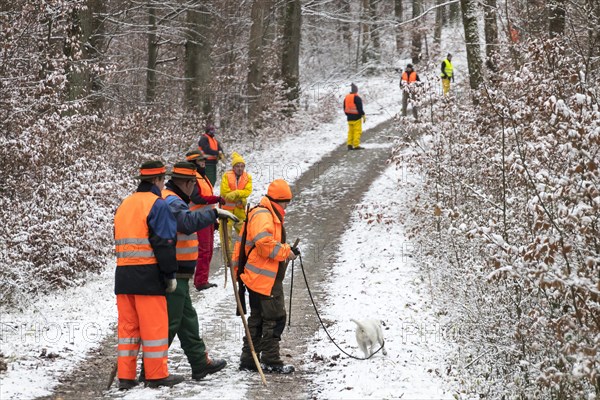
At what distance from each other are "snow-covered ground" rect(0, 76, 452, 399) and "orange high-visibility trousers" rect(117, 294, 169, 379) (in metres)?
0.24

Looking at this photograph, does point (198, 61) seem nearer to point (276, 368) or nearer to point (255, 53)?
point (255, 53)

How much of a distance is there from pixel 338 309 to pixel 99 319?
3364 mm

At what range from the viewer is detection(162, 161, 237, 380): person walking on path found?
7348 mm

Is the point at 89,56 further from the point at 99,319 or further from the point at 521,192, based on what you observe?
the point at 521,192

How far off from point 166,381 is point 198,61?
15856 mm

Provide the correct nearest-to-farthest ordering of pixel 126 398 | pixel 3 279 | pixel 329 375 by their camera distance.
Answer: pixel 126 398
pixel 329 375
pixel 3 279

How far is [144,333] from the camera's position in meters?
6.99

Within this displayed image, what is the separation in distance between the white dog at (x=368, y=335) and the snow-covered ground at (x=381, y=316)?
0.53ft

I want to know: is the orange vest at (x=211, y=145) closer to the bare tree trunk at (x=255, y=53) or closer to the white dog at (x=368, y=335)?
the bare tree trunk at (x=255, y=53)

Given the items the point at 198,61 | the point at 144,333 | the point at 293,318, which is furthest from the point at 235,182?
Result: the point at 198,61

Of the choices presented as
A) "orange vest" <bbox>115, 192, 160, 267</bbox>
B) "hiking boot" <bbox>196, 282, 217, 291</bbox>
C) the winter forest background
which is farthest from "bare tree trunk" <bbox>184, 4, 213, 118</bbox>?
"orange vest" <bbox>115, 192, 160, 267</bbox>

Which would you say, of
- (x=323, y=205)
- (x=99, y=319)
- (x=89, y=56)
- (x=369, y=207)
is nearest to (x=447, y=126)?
(x=369, y=207)

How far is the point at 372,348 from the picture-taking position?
26.5 ft

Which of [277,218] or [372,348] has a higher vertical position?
[277,218]
